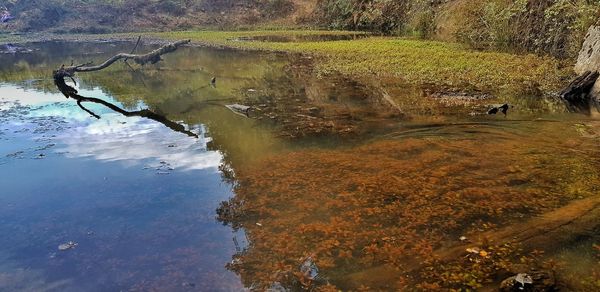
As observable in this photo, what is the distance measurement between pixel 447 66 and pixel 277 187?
12952 mm

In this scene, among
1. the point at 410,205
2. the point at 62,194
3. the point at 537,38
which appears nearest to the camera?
the point at 410,205

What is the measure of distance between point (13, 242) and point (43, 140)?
5437 millimetres

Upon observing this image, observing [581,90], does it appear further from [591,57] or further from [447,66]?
[447,66]

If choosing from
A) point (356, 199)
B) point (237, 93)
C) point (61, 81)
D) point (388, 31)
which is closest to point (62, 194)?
point (356, 199)

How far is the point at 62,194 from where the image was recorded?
316 inches

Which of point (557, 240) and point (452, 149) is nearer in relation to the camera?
point (557, 240)

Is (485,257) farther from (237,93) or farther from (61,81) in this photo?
(61,81)

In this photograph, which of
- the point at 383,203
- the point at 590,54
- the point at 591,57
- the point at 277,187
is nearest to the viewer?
the point at 383,203

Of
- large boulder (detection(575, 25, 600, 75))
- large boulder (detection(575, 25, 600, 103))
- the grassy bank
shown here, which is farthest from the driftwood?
the grassy bank

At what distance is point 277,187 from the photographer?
26.2ft

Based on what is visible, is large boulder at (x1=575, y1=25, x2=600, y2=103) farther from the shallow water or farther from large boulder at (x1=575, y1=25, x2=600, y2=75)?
the shallow water

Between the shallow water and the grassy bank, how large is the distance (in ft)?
7.53

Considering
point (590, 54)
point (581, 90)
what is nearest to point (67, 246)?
point (581, 90)

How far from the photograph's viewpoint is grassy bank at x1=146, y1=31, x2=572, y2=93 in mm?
15711
